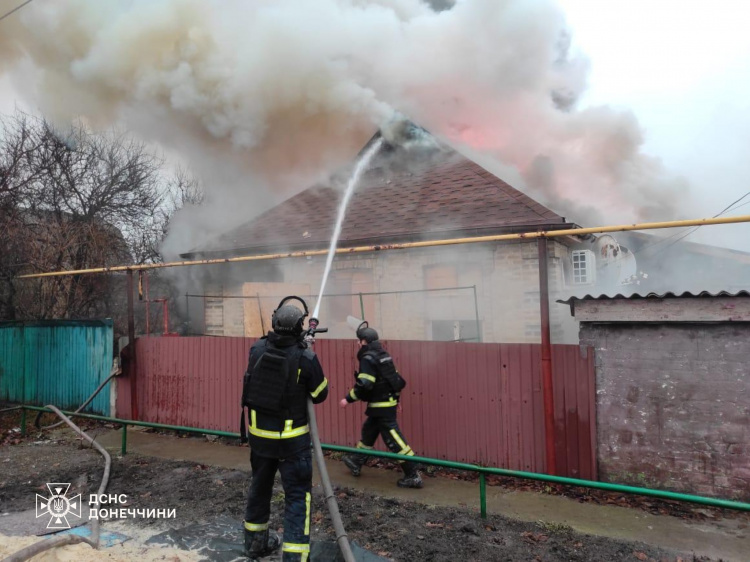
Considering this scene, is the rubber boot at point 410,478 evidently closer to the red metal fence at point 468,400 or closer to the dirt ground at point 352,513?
the dirt ground at point 352,513

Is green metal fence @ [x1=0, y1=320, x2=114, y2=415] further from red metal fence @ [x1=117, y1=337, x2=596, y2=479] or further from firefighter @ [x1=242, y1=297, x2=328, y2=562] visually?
firefighter @ [x1=242, y1=297, x2=328, y2=562]

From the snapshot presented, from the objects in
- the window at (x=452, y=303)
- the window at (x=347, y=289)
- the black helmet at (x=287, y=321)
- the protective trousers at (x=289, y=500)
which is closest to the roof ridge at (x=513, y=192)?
the window at (x=452, y=303)

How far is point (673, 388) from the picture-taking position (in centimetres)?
434

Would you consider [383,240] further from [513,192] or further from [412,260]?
[513,192]

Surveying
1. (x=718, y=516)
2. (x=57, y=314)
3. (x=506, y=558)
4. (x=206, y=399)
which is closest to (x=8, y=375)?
(x=57, y=314)

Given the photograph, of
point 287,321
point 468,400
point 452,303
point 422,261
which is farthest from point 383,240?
point 287,321

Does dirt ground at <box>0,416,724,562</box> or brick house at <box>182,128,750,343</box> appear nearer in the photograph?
dirt ground at <box>0,416,724,562</box>

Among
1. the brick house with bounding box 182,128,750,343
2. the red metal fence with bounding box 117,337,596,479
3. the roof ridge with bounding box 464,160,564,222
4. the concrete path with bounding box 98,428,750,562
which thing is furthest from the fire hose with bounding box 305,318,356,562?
the roof ridge with bounding box 464,160,564,222

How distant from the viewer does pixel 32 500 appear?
14.8 ft

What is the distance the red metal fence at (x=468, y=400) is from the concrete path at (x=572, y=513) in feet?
1.39

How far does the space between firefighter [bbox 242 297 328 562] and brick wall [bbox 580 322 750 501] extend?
112 inches

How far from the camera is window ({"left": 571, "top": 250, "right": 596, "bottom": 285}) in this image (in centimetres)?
968

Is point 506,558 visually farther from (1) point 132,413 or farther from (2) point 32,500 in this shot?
(1) point 132,413

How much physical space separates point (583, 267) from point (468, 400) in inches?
230
